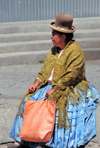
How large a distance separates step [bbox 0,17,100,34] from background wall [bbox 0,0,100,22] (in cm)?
37

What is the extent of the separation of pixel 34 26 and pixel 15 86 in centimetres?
409

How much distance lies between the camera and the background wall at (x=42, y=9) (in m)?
9.62

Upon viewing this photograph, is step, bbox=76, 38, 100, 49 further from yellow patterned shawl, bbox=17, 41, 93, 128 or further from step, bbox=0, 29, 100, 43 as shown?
yellow patterned shawl, bbox=17, 41, 93, 128

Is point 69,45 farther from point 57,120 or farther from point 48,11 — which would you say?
point 48,11

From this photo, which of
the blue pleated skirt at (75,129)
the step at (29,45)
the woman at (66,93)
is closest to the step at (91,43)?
the step at (29,45)

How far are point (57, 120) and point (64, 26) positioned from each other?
1074mm

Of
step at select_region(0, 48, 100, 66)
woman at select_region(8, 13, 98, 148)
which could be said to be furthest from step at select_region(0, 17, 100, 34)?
woman at select_region(8, 13, 98, 148)

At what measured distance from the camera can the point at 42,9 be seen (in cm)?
986

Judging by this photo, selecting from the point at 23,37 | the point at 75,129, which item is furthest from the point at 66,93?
the point at 23,37

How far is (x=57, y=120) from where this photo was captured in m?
3.18

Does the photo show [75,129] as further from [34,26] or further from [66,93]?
[34,26]

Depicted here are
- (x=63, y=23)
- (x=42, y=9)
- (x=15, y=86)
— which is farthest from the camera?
(x=42, y=9)

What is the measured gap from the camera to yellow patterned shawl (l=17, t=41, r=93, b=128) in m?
3.22

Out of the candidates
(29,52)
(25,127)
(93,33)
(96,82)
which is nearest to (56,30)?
(25,127)
